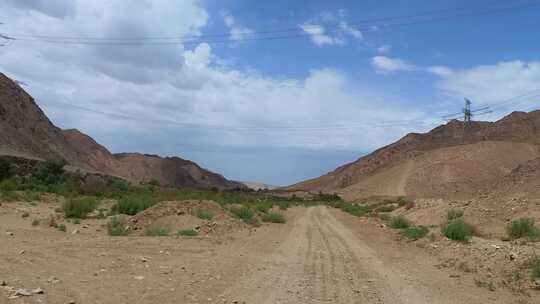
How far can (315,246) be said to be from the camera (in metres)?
22.5

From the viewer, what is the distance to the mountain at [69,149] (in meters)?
95.0

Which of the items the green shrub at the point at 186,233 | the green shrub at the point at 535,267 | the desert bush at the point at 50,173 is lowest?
the green shrub at the point at 535,267

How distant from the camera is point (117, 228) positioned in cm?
2500

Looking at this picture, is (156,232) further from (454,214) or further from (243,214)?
(454,214)

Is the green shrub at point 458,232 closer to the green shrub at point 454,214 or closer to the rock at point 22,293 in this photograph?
the green shrub at point 454,214

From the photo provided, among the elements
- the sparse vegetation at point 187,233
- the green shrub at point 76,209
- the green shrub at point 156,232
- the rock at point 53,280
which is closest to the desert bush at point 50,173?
the green shrub at point 76,209

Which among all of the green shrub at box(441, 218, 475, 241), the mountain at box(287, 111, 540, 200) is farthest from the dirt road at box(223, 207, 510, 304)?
the mountain at box(287, 111, 540, 200)

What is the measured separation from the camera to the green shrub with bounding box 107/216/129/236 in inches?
911

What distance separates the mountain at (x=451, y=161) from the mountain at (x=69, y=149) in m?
42.2

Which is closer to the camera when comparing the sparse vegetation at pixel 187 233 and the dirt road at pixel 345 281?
the dirt road at pixel 345 281

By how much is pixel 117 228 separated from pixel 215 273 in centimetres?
1198

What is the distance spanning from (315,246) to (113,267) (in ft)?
34.2

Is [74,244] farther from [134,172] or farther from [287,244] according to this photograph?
[134,172]

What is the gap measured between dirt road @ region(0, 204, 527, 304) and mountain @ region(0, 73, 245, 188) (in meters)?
69.6
